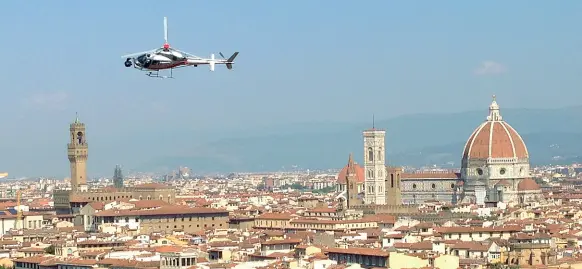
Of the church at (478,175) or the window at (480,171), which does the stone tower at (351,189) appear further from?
the window at (480,171)

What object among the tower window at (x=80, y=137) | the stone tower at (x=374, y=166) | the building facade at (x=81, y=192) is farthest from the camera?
the stone tower at (x=374, y=166)

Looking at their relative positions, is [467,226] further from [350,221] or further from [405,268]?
[405,268]

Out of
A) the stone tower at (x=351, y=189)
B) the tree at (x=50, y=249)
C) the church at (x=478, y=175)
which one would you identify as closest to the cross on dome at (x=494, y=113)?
the church at (x=478, y=175)

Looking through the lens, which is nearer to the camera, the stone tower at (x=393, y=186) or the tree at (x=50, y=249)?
the tree at (x=50, y=249)

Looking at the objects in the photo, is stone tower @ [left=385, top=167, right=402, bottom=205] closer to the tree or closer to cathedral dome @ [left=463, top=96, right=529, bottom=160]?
cathedral dome @ [left=463, top=96, right=529, bottom=160]

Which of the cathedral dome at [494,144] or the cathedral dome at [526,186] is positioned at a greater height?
the cathedral dome at [494,144]

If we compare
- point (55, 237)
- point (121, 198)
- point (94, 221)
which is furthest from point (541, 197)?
point (55, 237)

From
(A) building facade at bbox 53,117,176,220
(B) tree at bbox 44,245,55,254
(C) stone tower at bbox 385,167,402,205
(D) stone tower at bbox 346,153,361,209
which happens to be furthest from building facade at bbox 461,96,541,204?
(B) tree at bbox 44,245,55,254
